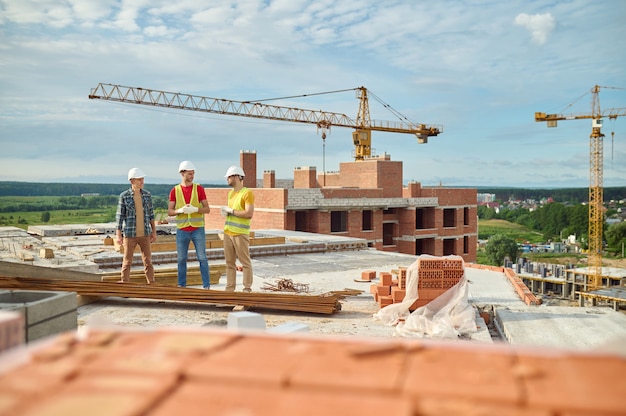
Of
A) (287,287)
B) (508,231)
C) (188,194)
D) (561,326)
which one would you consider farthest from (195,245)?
(508,231)

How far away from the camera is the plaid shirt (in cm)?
791

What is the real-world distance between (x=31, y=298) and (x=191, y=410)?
12.6 feet

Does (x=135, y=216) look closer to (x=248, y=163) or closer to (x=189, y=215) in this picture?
(x=189, y=215)

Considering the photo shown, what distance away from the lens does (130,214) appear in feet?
26.2

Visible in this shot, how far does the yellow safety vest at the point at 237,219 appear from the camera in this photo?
25.7 ft

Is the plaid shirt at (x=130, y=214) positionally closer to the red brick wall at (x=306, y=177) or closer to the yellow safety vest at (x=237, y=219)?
the yellow safety vest at (x=237, y=219)

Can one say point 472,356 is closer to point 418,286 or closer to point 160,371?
point 160,371

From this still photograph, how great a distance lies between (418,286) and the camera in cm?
729

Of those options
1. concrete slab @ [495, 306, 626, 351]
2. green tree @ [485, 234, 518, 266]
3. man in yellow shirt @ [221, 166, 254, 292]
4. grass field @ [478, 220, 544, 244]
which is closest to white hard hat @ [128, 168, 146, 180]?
man in yellow shirt @ [221, 166, 254, 292]

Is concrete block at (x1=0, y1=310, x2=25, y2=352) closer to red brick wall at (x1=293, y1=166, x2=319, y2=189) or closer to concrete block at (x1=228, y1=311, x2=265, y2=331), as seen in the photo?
concrete block at (x1=228, y1=311, x2=265, y2=331)

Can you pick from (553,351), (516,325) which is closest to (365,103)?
(516,325)

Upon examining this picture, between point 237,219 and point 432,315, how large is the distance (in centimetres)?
297

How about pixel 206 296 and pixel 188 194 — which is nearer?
pixel 206 296

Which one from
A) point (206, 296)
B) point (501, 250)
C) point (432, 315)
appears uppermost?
point (206, 296)
